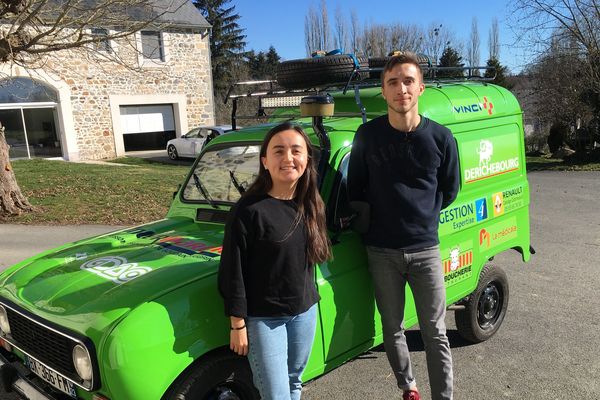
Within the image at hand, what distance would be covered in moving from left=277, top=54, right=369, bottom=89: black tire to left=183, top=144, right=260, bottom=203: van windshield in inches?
34.5

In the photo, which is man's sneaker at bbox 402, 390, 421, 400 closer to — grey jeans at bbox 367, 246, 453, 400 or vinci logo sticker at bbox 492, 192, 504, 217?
grey jeans at bbox 367, 246, 453, 400

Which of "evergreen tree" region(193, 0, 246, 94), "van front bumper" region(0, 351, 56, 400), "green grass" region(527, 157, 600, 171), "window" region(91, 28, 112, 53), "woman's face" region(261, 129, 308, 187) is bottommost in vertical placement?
"green grass" region(527, 157, 600, 171)

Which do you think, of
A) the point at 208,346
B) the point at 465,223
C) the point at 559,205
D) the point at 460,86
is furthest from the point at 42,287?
the point at 559,205

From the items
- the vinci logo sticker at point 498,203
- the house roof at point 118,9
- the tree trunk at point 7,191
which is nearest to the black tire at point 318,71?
the vinci logo sticker at point 498,203

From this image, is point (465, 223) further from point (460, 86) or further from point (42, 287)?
point (42, 287)

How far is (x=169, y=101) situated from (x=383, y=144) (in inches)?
812

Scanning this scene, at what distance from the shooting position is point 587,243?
726 centimetres

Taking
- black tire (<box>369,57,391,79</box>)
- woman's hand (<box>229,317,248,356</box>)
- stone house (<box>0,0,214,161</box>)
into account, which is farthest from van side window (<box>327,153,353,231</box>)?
stone house (<box>0,0,214,161</box>)

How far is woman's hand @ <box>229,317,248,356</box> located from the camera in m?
2.32

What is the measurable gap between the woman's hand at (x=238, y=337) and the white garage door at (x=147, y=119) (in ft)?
68.4

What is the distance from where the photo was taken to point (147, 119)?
2216 centimetres

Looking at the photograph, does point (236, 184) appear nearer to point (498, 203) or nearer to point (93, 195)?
point (498, 203)

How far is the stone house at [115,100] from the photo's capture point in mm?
19250

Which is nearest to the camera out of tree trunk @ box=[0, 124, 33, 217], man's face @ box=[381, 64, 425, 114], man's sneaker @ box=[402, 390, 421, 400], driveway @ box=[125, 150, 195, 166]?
man's face @ box=[381, 64, 425, 114]
